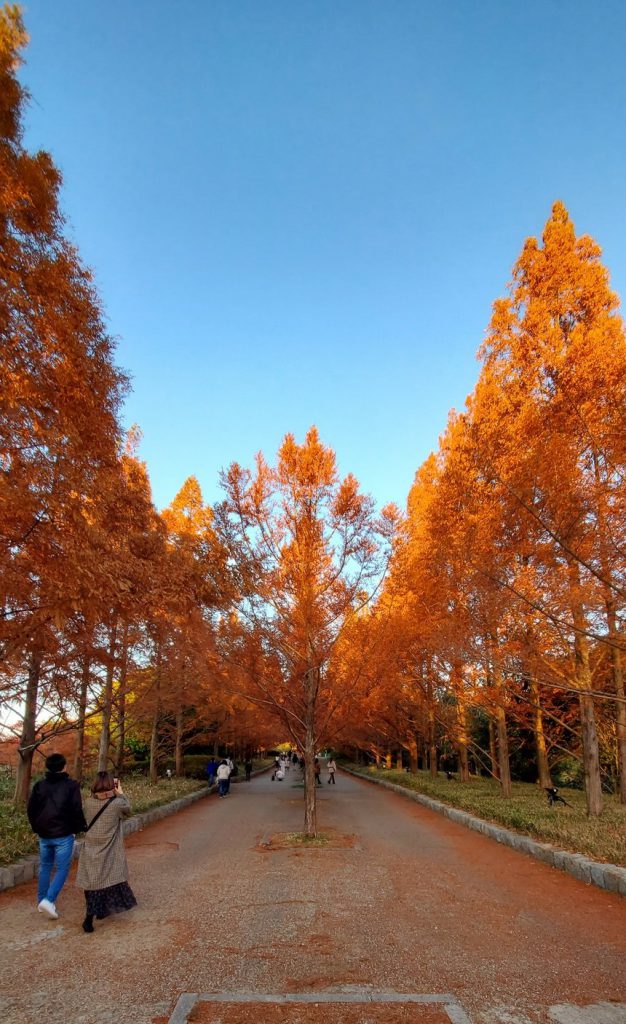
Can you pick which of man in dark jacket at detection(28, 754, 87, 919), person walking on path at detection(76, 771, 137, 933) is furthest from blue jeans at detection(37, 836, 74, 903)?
person walking on path at detection(76, 771, 137, 933)

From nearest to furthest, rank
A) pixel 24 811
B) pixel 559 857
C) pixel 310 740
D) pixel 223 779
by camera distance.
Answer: pixel 559 857 → pixel 24 811 → pixel 310 740 → pixel 223 779

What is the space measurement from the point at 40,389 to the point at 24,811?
7.96 metres

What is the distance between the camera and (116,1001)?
143 inches

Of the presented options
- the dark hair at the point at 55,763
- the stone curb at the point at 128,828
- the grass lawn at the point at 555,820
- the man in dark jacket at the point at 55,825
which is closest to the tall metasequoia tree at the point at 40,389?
the dark hair at the point at 55,763

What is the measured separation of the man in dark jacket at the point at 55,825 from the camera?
554 centimetres

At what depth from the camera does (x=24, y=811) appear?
32.9 ft

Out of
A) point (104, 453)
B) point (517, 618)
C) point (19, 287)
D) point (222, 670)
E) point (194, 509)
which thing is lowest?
point (222, 670)

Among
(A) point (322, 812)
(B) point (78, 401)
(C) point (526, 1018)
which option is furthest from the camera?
(A) point (322, 812)

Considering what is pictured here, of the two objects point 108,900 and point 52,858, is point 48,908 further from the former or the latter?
point 108,900

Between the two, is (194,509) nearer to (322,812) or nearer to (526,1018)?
(322,812)

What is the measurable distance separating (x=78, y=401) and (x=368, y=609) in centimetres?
789

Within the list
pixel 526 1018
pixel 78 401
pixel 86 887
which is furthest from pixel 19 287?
pixel 526 1018

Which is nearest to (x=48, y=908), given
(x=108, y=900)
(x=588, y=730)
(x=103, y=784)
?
(x=108, y=900)

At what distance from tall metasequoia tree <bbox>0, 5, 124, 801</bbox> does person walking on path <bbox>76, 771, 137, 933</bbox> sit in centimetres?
185
